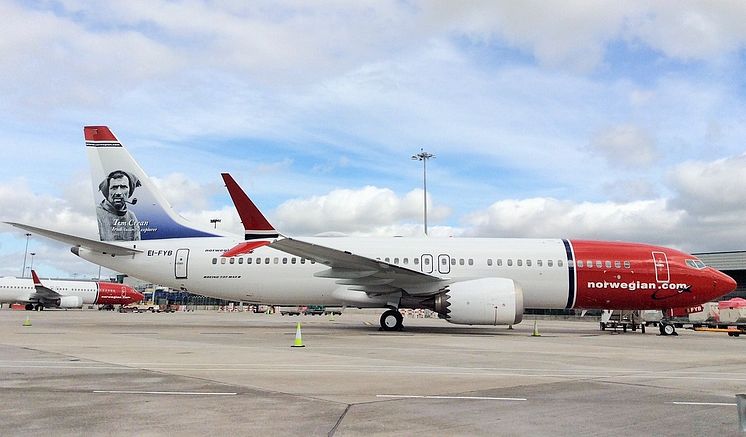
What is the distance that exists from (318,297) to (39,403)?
54.4 ft

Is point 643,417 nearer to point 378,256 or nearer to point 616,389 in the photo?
point 616,389

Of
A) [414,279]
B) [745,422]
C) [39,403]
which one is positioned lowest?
[39,403]

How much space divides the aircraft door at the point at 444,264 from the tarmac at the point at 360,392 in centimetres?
884

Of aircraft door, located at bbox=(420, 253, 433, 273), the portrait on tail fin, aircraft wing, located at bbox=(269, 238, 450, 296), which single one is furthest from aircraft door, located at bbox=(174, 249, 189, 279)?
aircraft door, located at bbox=(420, 253, 433, 273)

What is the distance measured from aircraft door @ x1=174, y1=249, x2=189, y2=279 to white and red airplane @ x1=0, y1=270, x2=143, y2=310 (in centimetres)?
4628

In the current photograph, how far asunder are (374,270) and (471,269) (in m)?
3.91

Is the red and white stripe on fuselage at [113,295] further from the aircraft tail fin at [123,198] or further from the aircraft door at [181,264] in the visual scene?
the aircraft door at [181,264]

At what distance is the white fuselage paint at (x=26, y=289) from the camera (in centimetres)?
6519

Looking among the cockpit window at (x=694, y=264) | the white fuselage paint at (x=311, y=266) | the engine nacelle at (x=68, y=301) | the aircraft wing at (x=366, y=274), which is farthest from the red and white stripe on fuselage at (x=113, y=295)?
the cockpit window at (x=694, y=264)

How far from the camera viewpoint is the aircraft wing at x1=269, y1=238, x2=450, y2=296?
2002 cm

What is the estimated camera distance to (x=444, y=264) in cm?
2245

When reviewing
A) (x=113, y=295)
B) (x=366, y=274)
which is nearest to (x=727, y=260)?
(x=366, y=274)

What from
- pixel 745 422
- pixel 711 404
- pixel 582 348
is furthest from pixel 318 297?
pixel 745 422

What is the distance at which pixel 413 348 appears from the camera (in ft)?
47.6
